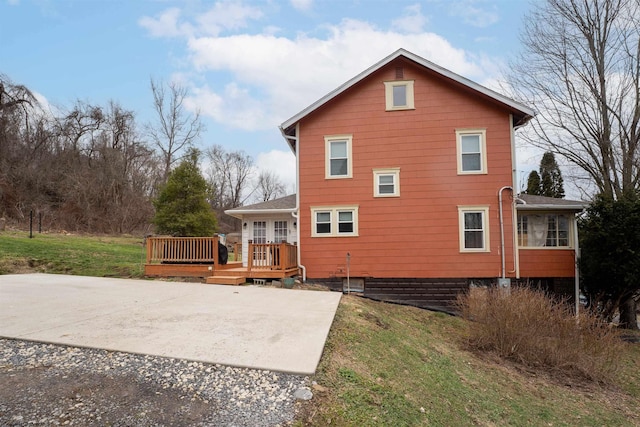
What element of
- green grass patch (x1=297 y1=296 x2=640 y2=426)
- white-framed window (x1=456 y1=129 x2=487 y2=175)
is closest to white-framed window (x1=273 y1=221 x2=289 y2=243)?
green grass patch (x1=297 y1=296 x2=640 y2=426)

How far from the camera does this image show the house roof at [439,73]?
37.0 feet

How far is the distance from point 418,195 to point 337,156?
276cm

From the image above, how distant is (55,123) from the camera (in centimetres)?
2694

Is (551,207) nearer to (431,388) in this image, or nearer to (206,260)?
(431,388)

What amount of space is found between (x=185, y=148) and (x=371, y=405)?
27.6 m

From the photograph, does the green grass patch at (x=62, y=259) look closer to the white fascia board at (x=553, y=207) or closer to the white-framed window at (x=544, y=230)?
the white fascia board at (x=553, y=207)

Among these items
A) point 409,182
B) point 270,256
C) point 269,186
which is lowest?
point 270,256

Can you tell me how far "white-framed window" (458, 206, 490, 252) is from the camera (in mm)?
11523

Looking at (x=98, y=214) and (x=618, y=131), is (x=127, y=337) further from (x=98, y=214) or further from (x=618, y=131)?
(x=98, y=214)

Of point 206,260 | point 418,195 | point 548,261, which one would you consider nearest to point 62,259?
point 206,260

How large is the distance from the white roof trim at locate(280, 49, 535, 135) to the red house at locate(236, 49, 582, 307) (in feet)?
0.10

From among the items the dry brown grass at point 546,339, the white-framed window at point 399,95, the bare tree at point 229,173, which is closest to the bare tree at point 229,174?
the bare tree at point 229,173

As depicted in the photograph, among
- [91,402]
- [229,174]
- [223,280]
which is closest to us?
[91,402]

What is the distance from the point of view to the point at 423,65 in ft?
38.7
